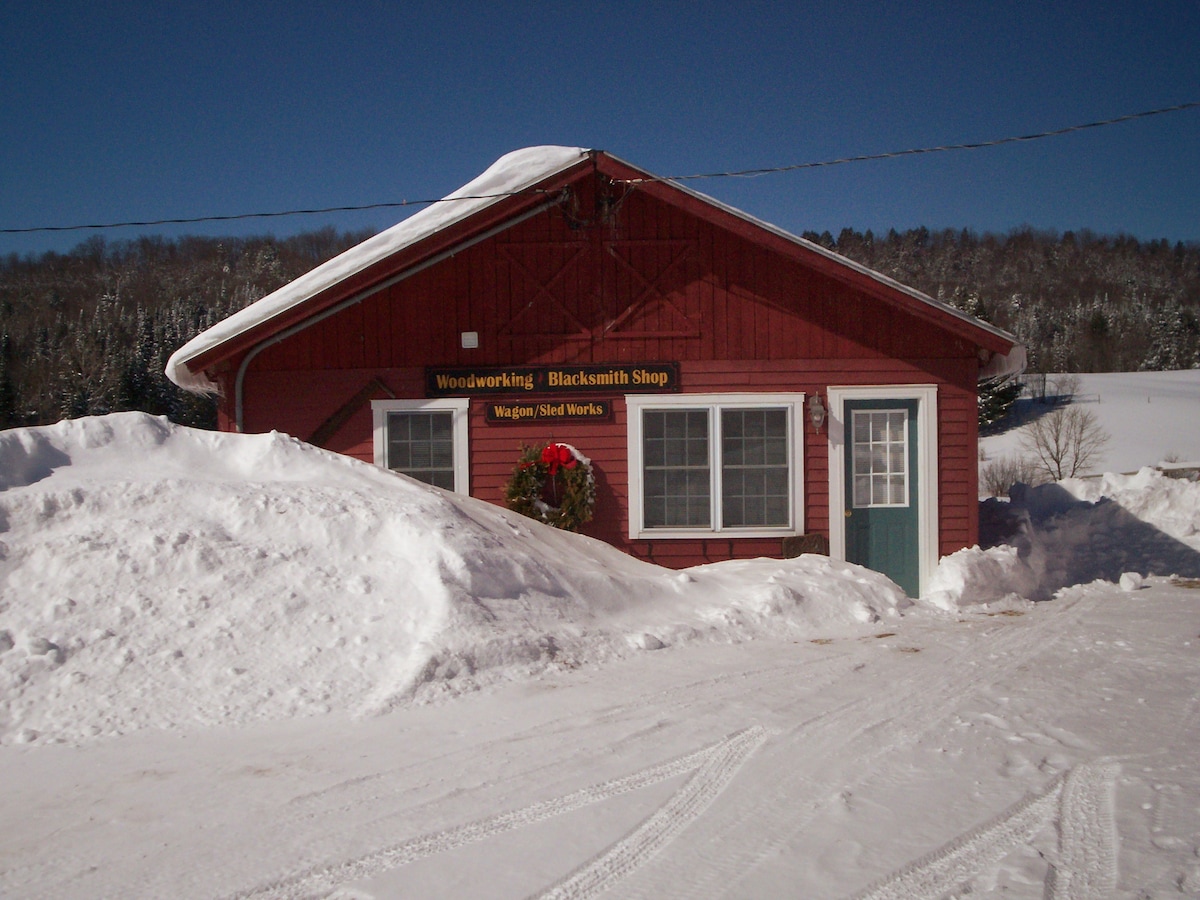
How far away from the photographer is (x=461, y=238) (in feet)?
34.1

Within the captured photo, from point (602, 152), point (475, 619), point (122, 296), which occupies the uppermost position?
point (122, 296)

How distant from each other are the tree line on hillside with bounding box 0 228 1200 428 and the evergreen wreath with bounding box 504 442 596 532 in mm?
36421

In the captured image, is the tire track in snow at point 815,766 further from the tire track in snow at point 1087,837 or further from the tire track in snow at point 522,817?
the tire track in snow at point 1087,837

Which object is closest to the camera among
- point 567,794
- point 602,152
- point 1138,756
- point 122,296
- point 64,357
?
point 567,794

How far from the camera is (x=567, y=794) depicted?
420 centimetres

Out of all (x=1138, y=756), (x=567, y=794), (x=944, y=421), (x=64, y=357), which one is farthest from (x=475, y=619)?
(x=64, y=357)

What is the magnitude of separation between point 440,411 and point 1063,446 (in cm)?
3659

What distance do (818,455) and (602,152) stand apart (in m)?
4.26

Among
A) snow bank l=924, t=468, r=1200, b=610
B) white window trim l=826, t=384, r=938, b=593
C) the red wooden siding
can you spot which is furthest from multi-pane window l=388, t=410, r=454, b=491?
snow bank l=924, t=468, r=1200, b=610

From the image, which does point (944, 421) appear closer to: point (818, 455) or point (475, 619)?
point (818, 455)

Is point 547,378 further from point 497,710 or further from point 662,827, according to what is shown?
point 662,827

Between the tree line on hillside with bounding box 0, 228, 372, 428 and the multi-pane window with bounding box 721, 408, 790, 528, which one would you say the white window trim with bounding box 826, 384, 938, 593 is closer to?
the multi-pane window with bounding box 721, 408, 790, 528

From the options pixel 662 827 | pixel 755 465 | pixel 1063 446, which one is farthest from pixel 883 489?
pixel 1063 446

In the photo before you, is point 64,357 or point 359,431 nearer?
point 359,431
